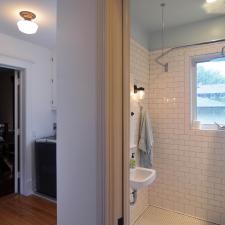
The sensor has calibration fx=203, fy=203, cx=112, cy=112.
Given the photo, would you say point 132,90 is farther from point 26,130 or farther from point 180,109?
point 26,130

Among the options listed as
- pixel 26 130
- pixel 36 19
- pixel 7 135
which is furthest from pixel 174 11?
pixel 7 135

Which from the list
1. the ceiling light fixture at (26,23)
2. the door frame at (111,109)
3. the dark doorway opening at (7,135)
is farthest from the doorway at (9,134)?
the door frame at (111,109)

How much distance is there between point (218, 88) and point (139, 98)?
1.04 metres

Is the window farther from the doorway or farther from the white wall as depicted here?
the doorway

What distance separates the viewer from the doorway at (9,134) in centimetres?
340

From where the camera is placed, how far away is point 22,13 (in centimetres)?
233

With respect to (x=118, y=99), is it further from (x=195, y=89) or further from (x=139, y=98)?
(x=195, y=89)

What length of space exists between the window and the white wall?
224 cm

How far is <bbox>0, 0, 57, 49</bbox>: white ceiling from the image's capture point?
2.14 m

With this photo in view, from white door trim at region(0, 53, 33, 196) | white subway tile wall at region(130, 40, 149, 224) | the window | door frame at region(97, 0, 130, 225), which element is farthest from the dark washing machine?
door frame at region(97, 0, 130, 225)

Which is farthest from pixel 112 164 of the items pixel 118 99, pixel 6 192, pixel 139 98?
pixel 6 192

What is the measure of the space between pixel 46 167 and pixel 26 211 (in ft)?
2.12

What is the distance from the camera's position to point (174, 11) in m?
2.42

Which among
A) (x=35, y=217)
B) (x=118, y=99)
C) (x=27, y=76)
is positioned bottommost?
(x=35, y=217)
